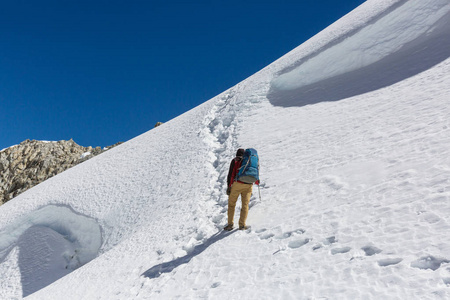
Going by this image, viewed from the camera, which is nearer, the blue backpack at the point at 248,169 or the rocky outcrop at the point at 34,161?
the blue backpack at the point at 248,169

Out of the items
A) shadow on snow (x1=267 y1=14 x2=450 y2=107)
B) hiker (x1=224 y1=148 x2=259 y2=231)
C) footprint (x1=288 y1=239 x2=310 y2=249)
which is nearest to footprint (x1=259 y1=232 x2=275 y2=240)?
footprint (x1=288 y1=239 x2=310 y2=249)

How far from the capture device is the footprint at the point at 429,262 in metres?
3.49

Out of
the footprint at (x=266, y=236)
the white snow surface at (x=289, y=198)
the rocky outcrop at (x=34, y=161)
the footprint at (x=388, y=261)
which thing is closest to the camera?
the footprint at (x=388, y=261)

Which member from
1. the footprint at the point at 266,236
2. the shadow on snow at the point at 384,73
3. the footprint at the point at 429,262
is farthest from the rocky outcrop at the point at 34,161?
the footprint at the point at 429,262

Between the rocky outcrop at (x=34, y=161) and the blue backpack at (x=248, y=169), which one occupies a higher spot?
the rocky outcrop at (x=34, y=161)

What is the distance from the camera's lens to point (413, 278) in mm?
3447

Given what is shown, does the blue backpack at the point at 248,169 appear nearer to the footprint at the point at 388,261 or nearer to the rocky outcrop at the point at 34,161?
the footprint at the point at 388,261

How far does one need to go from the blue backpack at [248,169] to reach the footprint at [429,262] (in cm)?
350

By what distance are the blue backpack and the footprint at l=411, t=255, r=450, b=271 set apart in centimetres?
350

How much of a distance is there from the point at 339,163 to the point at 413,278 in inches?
175

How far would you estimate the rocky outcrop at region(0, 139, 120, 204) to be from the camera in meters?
40.7

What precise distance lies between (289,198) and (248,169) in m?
1.42

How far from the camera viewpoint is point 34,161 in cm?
4453

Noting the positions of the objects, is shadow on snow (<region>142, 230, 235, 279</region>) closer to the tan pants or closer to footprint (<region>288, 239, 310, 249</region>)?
the tan pants
